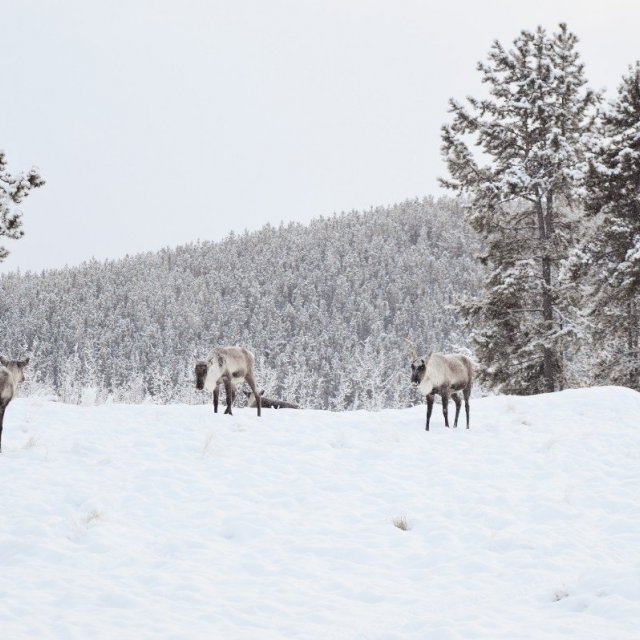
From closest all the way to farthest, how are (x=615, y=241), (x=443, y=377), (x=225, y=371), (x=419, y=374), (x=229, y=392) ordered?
1. (x=419, y=374)
2. (x=443, y=377)
3. (x=229, y=392)
4. (x=225, y=371)
5. (x=615, y=241)

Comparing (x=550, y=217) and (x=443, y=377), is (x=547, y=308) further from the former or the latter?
(x=443, y=377)

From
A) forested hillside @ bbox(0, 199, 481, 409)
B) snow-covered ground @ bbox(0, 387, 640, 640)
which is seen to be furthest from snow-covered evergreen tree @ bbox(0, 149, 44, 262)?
forested hillside @ bbox(0, 199, 481, 409)

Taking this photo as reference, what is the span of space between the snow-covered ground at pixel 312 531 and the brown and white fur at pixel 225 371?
45.8 inches


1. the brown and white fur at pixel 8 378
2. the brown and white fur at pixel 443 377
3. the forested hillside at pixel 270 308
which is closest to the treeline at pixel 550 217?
the brown and white fur at pixel 443 377

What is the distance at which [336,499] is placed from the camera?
9180 millimetres

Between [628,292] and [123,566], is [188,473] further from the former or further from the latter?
[628,292]

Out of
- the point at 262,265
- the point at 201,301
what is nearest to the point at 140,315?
the point at 201,301

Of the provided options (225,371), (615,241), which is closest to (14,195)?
(225,371)

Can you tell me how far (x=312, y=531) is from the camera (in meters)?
7.98

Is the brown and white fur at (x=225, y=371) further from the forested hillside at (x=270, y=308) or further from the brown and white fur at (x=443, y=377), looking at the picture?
the forested hillside at (x=270, y=308)

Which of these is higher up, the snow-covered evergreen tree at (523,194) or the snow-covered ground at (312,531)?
the snow-covered evergreen tree at (523,194)

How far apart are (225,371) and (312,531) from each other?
7128 millimetres

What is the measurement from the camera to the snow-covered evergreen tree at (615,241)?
20656mm

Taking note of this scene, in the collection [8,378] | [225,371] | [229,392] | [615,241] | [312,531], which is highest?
[615,241]
